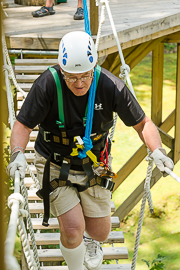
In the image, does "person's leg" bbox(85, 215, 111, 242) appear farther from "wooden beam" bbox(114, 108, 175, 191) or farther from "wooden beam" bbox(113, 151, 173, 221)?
"wooden beam" bbox(113, 151, 173, 221)

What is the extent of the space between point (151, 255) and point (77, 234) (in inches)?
141

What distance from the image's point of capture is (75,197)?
196cm

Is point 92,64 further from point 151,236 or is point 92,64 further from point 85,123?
point 151,236

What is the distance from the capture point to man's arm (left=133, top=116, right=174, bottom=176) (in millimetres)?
1832

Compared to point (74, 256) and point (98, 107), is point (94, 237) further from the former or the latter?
point (98, 107)

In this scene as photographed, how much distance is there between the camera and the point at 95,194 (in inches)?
81.0

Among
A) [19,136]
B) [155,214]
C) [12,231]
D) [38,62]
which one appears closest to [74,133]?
[19,136]

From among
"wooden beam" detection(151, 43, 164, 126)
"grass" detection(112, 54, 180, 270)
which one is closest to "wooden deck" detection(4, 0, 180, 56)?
"wooden beam" detection(151, 43, 164, 126)

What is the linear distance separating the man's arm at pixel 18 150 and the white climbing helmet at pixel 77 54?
34 centimetres

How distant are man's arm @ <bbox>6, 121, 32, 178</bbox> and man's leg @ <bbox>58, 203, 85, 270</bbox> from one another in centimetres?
39

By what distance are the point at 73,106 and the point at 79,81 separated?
157 mm

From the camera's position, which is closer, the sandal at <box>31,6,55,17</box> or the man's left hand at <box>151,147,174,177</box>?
the man's left hand at <box>151,147,174,177</box>

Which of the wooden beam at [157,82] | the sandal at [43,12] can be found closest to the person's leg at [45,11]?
the sandal at [43,12]

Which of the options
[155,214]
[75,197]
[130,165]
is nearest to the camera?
[75,197]
